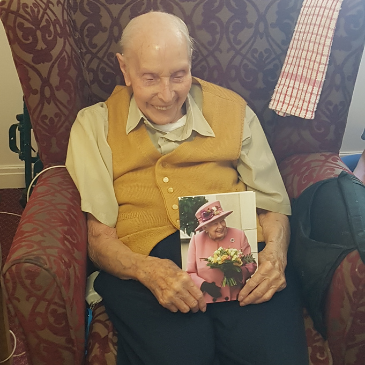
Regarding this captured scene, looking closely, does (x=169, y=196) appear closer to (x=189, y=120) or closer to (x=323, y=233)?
(x=189, y=120)

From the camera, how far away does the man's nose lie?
1219 mm

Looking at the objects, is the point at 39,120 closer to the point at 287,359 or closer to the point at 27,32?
the point at 27,32

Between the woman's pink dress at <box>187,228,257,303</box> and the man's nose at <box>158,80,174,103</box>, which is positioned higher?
the man's nose at <box>158,80,174,103</box>

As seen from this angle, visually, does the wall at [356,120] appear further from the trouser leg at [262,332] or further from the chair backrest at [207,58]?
the trouser leg at [262,332]

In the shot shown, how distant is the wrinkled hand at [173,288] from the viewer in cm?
110

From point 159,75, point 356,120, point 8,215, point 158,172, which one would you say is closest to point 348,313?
point 158,172

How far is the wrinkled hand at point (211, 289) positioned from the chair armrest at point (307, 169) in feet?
1.40

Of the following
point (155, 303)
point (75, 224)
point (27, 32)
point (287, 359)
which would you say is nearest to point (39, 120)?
point (27, 32)

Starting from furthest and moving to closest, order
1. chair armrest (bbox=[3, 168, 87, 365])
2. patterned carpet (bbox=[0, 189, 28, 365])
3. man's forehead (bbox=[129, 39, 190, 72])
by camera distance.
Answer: patterned carpet (bbox=[0, 189, 28, 365])
man's forehead (bbox=[129, 39, 190, 72])
chair armrest (bbox=[3, 168, 87, 365])

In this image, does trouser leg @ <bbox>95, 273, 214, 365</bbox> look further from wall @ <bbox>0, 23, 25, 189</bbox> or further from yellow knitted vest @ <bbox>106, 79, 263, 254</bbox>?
wall @ <bbox>0, 23, 25, 189</bbox>

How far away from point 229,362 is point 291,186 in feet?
1.96

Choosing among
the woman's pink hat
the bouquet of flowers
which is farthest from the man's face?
the bouquet of flowers

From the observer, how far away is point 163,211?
129cm

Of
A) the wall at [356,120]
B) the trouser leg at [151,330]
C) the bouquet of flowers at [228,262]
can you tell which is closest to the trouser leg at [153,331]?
the trouser leg at [151,330]
